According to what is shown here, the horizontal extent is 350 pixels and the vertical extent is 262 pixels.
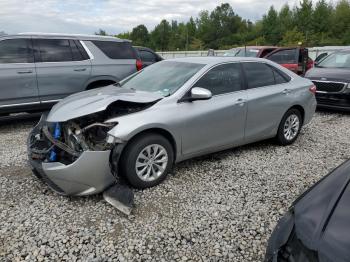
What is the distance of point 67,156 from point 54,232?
2.63 ft

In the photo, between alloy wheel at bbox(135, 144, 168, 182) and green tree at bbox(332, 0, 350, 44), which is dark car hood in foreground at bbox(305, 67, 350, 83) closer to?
alloy wheel at bbox(135, 144, 168, 182)

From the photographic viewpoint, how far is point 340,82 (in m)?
8.02

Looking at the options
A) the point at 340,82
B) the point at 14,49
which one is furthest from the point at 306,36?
the point at 14,49

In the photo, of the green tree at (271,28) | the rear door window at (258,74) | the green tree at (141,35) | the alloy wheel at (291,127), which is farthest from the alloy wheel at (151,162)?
the green tree at (141,35)

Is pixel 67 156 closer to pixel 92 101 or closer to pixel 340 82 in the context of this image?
pixel 92 101

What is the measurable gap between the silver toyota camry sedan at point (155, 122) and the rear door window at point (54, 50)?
2472 mm

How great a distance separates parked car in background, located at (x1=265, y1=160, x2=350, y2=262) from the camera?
1589 mm

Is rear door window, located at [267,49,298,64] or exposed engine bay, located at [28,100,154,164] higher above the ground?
rear door window, located at [267,49,298,64]

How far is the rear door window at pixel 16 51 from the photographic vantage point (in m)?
6.20

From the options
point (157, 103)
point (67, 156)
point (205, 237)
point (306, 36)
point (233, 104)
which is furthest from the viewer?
point (306, 36)

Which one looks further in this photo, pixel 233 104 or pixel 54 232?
pixel 233 104

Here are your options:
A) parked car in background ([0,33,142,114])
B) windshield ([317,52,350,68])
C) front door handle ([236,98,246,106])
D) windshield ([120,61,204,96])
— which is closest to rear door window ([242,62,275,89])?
front door handle ([236,98,246,106])

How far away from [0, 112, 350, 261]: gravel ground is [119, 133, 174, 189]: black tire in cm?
12

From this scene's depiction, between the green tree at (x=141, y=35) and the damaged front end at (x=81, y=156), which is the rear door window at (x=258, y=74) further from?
the green tree at (x=141, y=35)
